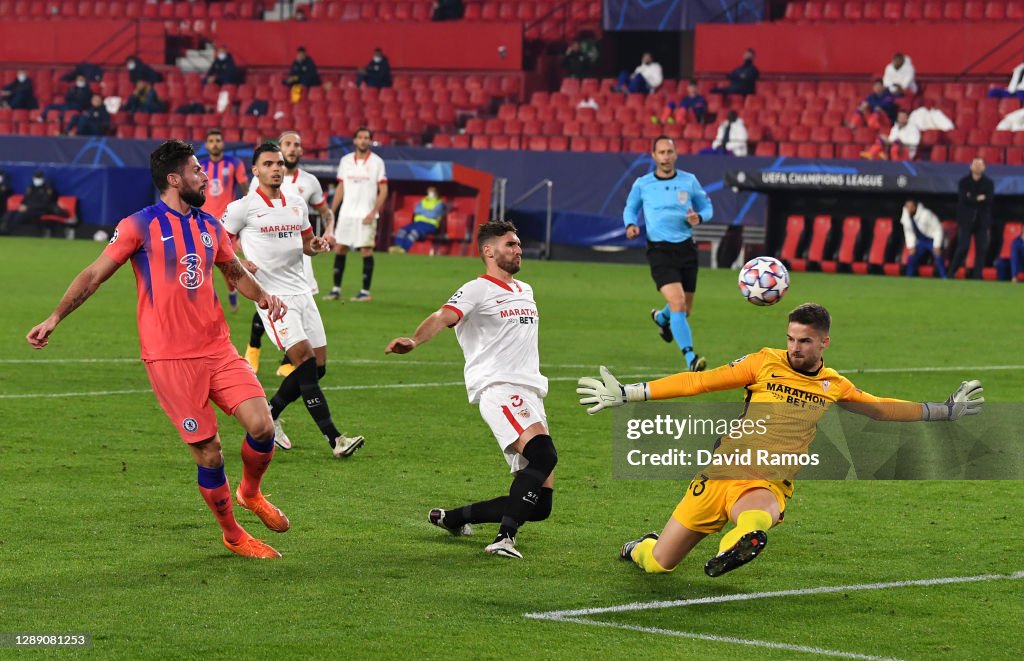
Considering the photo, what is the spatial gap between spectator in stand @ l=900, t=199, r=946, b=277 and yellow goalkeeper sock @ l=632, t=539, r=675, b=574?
2200 centimetres

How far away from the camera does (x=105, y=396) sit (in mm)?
12758

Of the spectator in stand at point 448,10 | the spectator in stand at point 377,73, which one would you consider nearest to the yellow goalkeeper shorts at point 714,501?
the spectator in stand at point 377,73

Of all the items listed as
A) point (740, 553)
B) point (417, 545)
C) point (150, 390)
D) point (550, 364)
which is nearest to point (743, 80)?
point (550, 364)

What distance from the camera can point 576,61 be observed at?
121 ft

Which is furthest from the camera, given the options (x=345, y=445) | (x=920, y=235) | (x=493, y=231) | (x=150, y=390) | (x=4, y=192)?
(x=4, y=192)

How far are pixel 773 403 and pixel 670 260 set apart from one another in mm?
8580

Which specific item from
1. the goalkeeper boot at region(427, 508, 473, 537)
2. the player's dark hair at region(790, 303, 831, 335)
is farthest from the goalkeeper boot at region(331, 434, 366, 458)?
the player's dark hair at region(790, 303, 831, 335)

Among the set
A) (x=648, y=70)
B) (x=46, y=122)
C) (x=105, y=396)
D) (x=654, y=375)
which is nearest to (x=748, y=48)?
(x=648, y=70)

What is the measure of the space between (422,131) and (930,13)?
11.5m

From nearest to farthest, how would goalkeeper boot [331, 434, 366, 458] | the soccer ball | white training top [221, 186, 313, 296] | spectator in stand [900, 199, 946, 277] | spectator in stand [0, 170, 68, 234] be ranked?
the soccer ball → goalkeeper boot [331, 434, 366, 458] → white training top [221, 186, 313, 296] → spectator in stand [900, 199, 946, 277] → spectator in stand [0, 170, 68, 234]

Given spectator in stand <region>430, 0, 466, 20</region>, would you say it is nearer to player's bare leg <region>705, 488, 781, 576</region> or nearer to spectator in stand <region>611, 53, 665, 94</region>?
spectator in stand <region>611, 53, 665, 94</region>

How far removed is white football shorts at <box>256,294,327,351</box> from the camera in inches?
423

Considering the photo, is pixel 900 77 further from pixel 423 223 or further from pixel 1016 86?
pixel 423 223

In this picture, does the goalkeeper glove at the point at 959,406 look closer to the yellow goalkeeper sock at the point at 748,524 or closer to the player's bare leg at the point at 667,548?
the yellow goalkeeper sock at the point at 748,524
